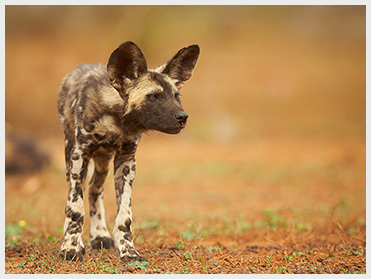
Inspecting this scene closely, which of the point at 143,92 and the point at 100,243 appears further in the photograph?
the point at 100,243

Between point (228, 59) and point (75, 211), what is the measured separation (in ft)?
75.3

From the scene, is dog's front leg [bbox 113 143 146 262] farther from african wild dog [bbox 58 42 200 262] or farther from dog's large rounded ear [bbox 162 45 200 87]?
dog's large rounded ear [bbox 162 45 200 87]

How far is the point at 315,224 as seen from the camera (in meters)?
6.52

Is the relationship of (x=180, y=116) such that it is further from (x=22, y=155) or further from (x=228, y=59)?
(x=228, y=59)

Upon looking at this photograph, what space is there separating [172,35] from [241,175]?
37.6 feet

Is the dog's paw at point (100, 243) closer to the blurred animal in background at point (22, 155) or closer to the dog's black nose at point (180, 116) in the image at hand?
the dog's black nose at point (180, 116)

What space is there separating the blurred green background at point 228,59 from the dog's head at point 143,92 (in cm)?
1213

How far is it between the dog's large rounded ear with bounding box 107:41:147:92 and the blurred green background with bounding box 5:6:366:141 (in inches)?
477

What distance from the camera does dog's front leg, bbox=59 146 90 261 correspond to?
401cm

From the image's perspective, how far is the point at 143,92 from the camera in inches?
153

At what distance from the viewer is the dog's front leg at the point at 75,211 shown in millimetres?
4008

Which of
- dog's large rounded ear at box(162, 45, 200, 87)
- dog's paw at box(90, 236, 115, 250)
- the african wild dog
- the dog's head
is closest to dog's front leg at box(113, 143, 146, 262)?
the african wild dog

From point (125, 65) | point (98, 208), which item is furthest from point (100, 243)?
point (125, 65)

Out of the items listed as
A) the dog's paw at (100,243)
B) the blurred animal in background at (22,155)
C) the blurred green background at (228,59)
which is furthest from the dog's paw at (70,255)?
the blurred green background at (228,59)
